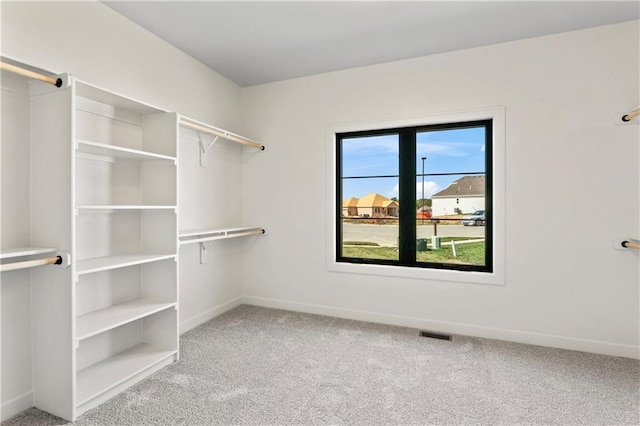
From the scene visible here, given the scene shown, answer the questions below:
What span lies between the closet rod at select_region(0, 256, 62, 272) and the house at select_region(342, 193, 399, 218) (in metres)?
2.41

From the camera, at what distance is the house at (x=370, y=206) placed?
10.6ft

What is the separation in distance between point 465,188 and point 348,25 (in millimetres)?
1749

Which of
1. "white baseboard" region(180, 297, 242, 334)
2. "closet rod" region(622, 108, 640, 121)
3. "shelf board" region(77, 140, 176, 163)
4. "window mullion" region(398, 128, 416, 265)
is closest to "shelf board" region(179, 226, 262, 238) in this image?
"shelf board" region(77, 140, 176, 163)

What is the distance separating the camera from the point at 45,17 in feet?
6.22

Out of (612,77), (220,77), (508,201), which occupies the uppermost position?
(220,77)

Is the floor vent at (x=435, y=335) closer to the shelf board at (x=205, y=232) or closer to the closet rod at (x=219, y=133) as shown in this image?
the shelf board at (x=205, y=232)

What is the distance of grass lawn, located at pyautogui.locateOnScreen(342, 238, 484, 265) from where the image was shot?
2934mm

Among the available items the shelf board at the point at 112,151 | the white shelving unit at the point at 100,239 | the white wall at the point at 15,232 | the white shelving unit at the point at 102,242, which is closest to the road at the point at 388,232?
the white shelving unit at the point at 100,239

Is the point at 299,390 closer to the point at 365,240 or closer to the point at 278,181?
the point at 365,240

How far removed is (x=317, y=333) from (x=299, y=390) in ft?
2.91

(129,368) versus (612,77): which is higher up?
(612,77)

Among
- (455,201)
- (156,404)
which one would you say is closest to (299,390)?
(156,404)

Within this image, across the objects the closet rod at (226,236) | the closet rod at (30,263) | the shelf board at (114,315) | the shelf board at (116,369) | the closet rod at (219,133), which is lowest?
the shelf board at (116,369)

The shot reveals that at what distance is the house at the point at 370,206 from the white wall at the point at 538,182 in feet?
0.96
